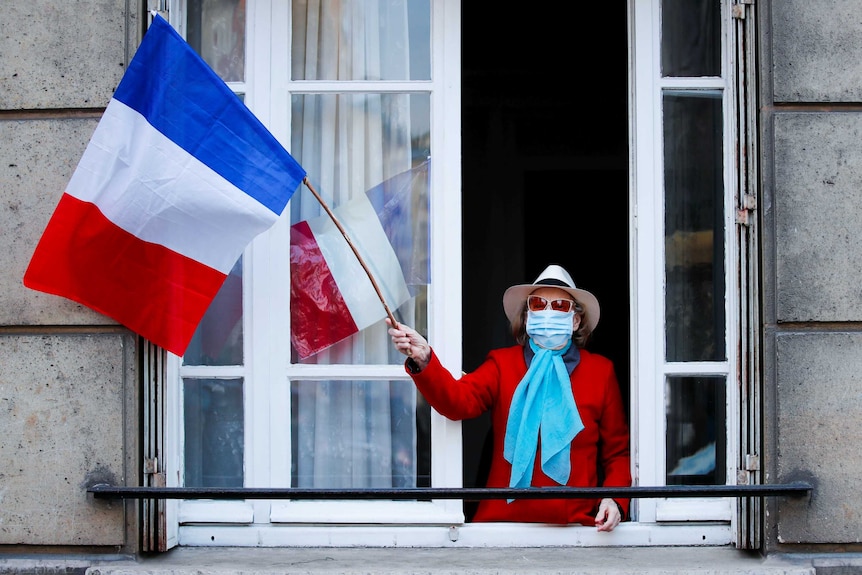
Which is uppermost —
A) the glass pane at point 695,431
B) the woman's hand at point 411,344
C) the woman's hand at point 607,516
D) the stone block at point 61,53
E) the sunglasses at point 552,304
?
the stone block at point 61,53

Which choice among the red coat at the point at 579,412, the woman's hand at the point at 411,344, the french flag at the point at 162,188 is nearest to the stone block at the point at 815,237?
the red coat at the point at 579,412

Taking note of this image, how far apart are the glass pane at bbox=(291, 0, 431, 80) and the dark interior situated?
2.91 metres

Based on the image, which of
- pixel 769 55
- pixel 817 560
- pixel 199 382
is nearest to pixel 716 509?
pixel 817 560

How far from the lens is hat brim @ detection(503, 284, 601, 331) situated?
4.29 metres

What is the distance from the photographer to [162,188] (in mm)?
3572

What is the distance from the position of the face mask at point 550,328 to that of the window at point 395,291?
33 cm

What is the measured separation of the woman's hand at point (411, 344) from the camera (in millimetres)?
3830

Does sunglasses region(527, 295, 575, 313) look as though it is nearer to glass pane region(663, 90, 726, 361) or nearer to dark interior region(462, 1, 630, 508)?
glass pane region(663, 90, 726, 361)

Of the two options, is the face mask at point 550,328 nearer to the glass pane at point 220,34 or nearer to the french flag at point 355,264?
the french flag at point 355,264

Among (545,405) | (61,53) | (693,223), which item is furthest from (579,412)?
(61,53)

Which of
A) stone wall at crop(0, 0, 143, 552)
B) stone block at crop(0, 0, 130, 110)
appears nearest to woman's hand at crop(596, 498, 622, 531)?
stone wall at crop(0, 0, 143, 552)

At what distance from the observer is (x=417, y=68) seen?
4.11 m

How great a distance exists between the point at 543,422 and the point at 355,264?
0.99 meters

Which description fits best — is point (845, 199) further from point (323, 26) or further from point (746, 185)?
point (323, 26)
